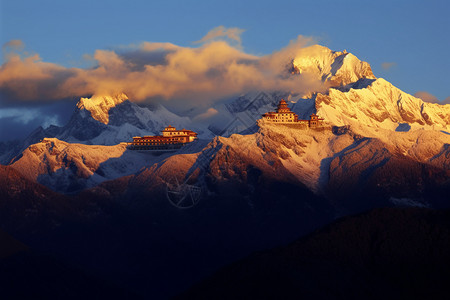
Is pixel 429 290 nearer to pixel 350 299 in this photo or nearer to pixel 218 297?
pixel 350 299

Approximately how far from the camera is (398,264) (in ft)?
655


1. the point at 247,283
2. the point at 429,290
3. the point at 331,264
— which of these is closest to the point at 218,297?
the point at 247,283

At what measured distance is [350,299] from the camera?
18850 centimetres

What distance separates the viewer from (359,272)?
19625 centimetres

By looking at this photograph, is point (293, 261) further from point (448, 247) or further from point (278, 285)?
point (448, 247)

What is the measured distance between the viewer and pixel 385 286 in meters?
194

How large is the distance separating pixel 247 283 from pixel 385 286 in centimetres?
2052

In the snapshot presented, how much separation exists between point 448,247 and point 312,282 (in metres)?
23.5

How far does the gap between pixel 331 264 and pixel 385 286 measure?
8.84 meters

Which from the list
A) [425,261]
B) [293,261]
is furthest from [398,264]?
[293,261]

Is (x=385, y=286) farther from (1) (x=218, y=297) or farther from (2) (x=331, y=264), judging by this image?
(1) (x=218, y=297)

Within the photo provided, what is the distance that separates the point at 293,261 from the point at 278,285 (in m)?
7.47

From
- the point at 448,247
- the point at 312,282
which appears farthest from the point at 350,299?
the point at 448,247

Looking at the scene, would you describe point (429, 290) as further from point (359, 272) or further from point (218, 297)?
point (218, 297)
